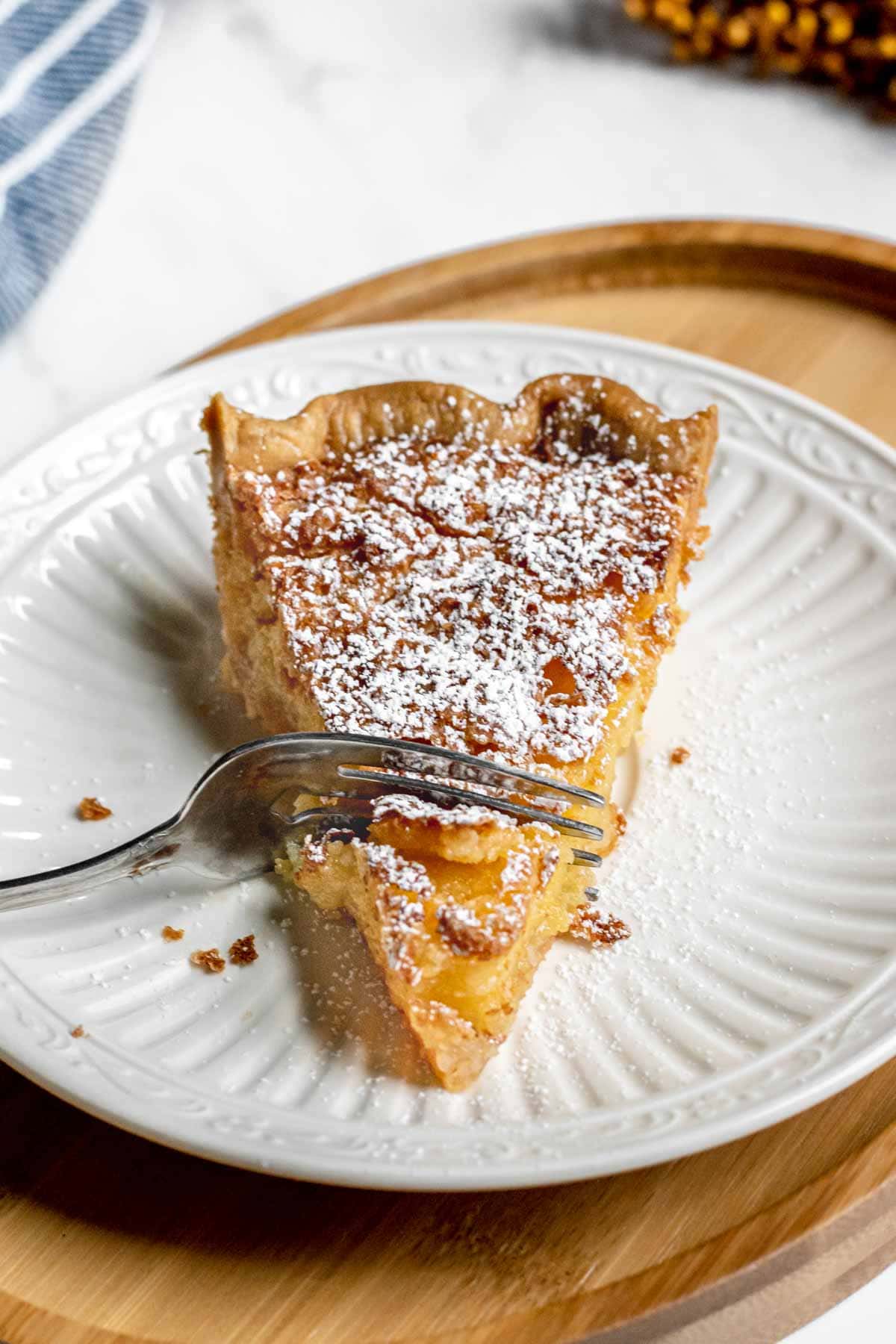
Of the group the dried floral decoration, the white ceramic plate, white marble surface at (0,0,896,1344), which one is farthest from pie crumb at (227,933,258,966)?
the dried floral decoration

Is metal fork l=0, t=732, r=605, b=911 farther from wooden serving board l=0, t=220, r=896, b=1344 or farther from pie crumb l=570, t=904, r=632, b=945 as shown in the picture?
wooden serving board l=0, t=220, r=896, b=1344

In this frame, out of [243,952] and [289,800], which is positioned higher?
[289,800]

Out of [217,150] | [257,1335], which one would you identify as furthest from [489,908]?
[217,150]

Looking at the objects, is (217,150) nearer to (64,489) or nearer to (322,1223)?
(64,489)

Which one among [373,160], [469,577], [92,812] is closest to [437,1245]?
[92,812]

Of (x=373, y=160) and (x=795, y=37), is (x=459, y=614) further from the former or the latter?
(x=795, y=37)
